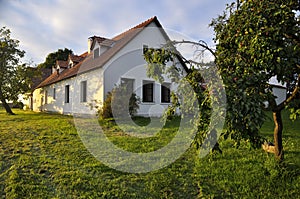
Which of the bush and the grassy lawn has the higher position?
the bush

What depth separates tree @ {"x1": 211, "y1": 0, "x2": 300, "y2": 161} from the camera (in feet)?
9.08

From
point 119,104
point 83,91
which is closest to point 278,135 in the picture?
point 119,104

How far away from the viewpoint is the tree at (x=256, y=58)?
2.77m

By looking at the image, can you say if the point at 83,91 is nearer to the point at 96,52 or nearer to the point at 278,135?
the point at 96,52

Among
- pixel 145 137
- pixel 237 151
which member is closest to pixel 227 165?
pixel 237 151

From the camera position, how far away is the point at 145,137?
7.84m

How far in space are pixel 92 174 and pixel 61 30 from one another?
7768mm

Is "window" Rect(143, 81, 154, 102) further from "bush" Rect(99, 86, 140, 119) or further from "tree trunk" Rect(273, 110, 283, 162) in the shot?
"tree trunk" Rect(273, 110, 283, 162)

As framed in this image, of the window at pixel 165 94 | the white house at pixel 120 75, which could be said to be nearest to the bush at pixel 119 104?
the white house at pixel 120 75

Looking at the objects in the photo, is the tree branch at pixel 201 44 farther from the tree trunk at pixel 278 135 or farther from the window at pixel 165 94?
the window at pixel 165 94

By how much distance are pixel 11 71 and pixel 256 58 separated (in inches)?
737

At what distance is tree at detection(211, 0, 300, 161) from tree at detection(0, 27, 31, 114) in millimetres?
17522

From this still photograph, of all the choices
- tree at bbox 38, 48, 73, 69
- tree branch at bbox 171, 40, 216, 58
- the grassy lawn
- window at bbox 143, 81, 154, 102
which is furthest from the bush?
tree at bbox 38, 48, 73, 69

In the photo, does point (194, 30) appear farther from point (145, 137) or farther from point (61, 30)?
point (61, 30)
